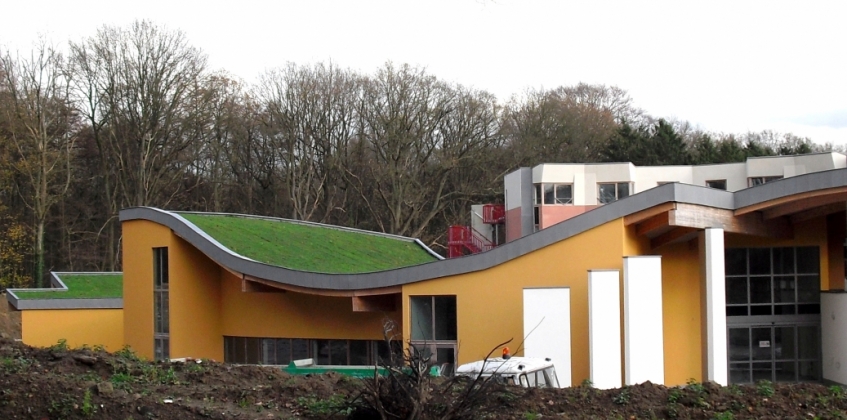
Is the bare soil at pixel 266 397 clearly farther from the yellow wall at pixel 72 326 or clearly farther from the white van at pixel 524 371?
the yellow wall at pixel 72 326

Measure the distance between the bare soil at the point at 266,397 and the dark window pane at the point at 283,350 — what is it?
15243mm

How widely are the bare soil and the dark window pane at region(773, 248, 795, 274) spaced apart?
562 inches

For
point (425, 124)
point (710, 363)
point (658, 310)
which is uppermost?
point (425, 124)

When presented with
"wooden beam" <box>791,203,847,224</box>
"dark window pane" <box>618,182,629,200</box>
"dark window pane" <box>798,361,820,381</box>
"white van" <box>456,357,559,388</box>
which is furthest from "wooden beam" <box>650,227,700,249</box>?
"dark window pane" <box>618,182,629,200</box>

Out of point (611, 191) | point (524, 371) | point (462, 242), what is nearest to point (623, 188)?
point (611, 191)

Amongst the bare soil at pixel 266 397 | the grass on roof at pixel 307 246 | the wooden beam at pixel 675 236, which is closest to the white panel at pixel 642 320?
the wooden beam at pixel 675 236

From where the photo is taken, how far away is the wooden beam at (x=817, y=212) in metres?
21.4

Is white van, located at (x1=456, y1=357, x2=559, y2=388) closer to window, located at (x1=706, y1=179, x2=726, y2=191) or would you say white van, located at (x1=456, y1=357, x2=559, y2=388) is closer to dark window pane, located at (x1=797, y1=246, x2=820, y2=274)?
dark window pane, located at (x1=797, y1=246, x2=820, y2=274)

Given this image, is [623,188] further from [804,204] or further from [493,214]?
[804,204]

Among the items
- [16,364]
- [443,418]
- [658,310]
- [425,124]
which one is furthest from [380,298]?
[425,124]

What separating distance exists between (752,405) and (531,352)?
9922 millimetres

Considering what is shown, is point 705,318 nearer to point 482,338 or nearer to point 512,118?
point 482,338

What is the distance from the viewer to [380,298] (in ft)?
77.8

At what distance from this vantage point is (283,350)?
26406mm
